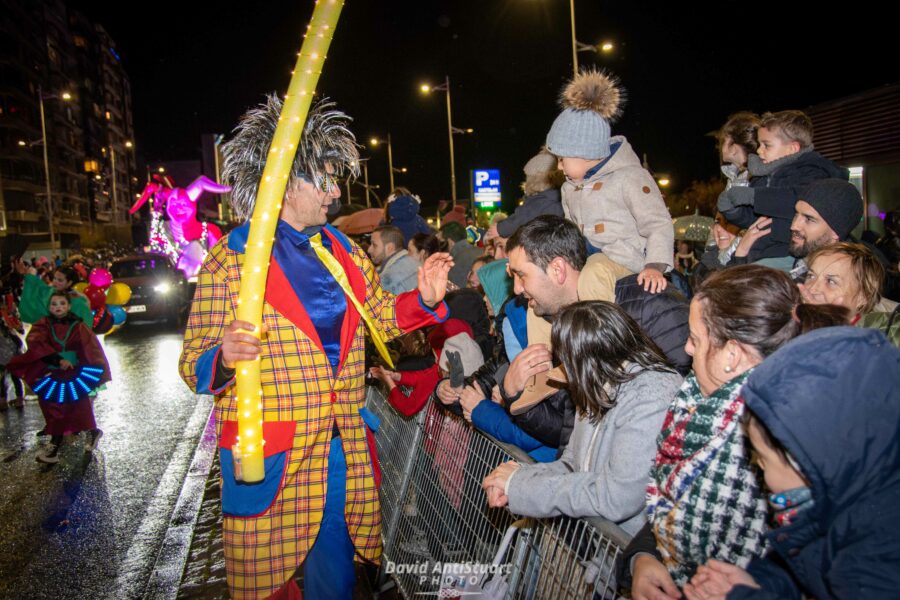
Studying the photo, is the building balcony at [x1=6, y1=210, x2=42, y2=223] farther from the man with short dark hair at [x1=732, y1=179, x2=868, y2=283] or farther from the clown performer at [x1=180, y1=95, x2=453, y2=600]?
the man with short dark hair at [x1=732, y1=179, x2=868, y2=283]

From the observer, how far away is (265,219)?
2314mm

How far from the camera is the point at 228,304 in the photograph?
9.66ft

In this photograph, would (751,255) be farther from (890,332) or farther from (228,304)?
(228,304)

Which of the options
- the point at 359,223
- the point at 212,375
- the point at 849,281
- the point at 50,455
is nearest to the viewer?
the point at 212,375

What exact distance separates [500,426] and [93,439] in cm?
609

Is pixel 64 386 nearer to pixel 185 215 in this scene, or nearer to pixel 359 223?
pixel 185 215

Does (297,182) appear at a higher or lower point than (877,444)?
higher

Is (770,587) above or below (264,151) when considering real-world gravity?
below

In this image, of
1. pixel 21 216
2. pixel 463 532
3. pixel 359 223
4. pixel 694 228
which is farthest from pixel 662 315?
pixel 21 216

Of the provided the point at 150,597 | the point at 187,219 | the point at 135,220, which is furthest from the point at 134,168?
the point at 150,597

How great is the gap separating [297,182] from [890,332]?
8.75 ft

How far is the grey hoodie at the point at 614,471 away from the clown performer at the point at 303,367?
38.6 inches

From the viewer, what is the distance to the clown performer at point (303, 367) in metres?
2.86

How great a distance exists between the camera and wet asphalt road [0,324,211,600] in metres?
4.64
